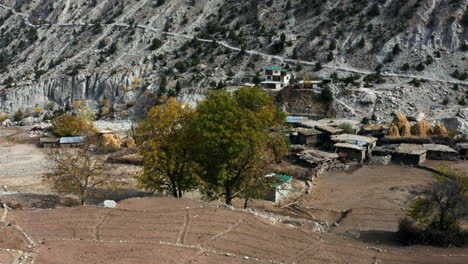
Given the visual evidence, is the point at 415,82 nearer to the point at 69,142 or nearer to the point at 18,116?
the point at 69,142

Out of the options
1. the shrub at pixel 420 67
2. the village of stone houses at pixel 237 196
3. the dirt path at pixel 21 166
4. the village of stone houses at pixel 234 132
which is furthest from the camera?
the shrub at pixel 420 67

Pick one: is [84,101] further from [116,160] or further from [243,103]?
[243,103]

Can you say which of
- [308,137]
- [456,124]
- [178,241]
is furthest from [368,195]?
[456,124]

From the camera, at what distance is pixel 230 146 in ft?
72.6

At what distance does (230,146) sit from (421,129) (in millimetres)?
27370

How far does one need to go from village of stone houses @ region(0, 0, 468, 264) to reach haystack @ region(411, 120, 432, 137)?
0.40ft

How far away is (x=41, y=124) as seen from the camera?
63.7 metres

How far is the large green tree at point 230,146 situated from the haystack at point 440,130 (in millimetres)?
25212

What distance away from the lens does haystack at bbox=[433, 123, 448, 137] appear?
41281 mm

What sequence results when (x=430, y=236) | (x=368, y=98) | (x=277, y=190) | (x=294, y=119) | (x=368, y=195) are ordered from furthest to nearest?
1. (x=368, y=98)
2. (x=294, y=119)
3. (x=368, y=195)
4. (x=277, y=190)
5. (x=430, y=236)

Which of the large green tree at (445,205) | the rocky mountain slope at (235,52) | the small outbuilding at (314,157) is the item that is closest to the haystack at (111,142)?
the rocky mountain slope at (235,52)

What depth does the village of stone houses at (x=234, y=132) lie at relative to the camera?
16.0 meters

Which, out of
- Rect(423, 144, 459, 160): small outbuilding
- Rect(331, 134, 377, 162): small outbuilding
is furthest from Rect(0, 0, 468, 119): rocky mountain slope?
Rect(423, 144, 459, 160): small outbuilding

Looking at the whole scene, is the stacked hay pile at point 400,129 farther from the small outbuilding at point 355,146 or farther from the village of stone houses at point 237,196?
the small outbuilding at point 355,146
